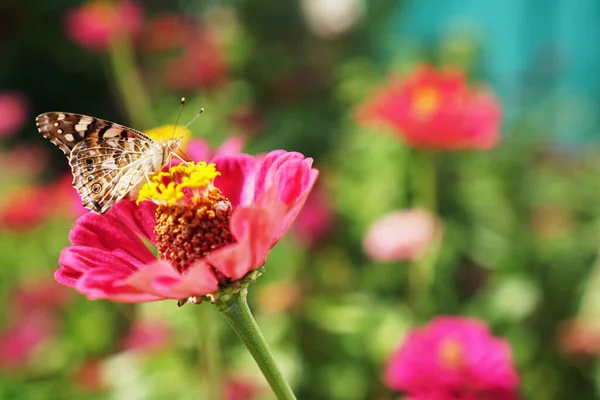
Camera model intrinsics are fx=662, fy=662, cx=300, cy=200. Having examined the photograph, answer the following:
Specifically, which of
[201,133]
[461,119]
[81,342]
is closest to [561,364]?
[461,119]

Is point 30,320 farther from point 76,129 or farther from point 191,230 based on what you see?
point 191,230

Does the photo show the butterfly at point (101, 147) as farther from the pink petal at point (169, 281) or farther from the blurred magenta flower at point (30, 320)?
the blurred magenta flower at point (30, 320)

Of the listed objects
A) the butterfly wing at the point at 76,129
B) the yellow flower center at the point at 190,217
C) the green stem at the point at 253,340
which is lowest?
the green stem at the point at 253,340

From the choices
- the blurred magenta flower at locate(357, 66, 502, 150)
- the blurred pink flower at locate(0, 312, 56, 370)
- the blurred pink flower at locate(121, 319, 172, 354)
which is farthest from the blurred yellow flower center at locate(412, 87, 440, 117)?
the blurred pink flower at locate(0, 312, 56, 370)

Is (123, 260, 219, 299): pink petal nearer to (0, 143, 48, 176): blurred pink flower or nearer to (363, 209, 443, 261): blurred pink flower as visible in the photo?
(363, 209, 443, 261): blurred pink flower

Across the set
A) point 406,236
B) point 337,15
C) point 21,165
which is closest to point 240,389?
point 406,236

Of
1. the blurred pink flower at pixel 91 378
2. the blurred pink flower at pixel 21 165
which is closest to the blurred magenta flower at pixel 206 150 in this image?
the blurred pink flower at pixel 91 378
